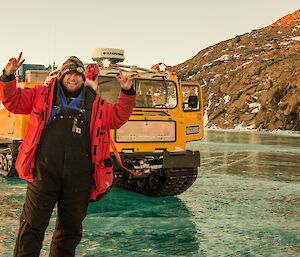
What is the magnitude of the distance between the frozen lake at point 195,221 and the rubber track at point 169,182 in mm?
187

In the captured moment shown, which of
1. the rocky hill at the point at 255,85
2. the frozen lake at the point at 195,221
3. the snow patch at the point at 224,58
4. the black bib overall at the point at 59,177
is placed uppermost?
the snow patch at the point at 224,58

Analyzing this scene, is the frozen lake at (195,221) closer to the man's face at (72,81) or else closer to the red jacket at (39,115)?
the red jacket at (39,115)

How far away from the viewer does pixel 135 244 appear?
5.70m

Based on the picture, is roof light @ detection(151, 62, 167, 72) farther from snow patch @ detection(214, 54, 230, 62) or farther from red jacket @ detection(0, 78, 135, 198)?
snow patch @ detection(214, 54, 230, 62)

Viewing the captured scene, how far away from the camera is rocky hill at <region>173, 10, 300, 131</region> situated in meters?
53.0

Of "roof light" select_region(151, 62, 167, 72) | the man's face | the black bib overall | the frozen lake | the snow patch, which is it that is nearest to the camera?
the black bib overall

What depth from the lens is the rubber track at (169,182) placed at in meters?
9.16

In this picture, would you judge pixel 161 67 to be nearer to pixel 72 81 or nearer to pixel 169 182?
pixel 169 182

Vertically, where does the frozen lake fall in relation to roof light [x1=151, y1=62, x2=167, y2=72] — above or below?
below

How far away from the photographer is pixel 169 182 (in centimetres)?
915

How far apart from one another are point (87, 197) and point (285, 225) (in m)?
3.99

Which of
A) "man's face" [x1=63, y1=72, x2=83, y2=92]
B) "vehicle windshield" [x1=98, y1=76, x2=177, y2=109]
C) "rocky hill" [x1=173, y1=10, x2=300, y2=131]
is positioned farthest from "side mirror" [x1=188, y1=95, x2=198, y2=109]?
"rocky hill" [x1=173, y1=10, x2=300, y2=131]

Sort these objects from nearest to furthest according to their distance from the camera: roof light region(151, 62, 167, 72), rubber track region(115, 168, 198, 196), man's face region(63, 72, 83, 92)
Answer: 1. man's face region(63, 72, 83, 92)
2. rubber track region(115, 168, 198, 196)
3. roof light region(151, 62, 167, 72)

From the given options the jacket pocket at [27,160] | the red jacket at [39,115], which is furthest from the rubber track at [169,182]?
the jacket pocket at [27,160]
